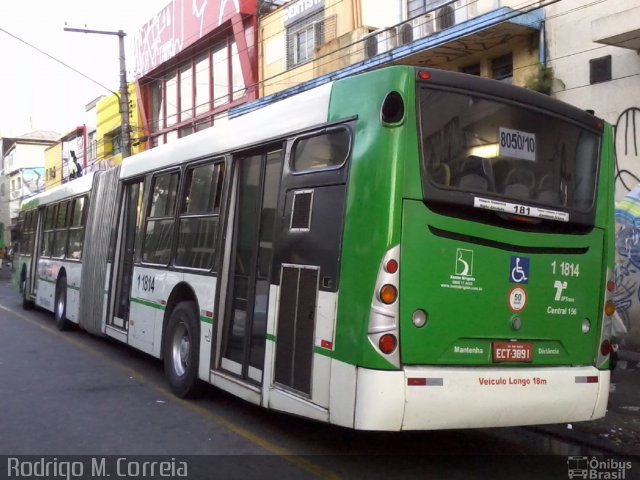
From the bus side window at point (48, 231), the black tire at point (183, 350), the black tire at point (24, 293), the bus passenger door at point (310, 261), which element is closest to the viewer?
the bus passenger door at point (310, 261)

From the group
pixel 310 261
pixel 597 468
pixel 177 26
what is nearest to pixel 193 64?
pixel 177 26

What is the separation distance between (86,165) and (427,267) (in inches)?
1330

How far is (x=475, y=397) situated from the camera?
200 inches

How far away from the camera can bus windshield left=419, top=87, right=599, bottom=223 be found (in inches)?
201

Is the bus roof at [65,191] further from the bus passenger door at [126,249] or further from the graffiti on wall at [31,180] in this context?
the graffiti on wall at [31,180]

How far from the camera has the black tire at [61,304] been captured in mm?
13095

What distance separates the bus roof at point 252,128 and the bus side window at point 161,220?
23 cm

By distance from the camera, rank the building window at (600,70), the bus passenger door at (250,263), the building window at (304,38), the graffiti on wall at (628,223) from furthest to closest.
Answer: the building window at (304,38) < the building window at (600,70) < the graffiti on wall at (628,223) < the bus passenger door at (250,263)

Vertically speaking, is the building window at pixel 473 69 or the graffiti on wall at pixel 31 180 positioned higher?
the graffiti on wall at pixel 31 180

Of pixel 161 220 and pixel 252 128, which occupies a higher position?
pixel 252 128

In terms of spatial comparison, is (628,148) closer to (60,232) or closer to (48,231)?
(60,232)

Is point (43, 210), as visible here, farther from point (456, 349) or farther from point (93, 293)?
point (456, 349)

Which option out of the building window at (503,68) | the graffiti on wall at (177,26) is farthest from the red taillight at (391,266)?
the graffiti on wall at (177,26)

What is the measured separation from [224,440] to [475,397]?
230 cm
